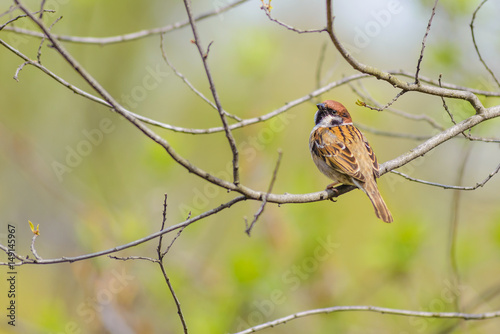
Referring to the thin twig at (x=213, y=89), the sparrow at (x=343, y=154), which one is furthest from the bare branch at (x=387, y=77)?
the sparrow at (x=343, y=154)

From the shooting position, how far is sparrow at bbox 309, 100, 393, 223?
4945 millimetres

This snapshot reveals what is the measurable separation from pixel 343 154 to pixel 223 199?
714cm

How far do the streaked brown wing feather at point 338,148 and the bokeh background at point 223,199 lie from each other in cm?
54

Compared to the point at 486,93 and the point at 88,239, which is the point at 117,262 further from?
the point at 486,93

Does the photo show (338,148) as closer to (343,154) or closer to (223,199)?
(343,154)

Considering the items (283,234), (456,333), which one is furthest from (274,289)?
(456,333)

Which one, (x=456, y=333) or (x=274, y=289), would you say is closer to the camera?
(x=456, y=333)

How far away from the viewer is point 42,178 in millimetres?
8625

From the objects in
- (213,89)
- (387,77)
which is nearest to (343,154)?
(387,77)

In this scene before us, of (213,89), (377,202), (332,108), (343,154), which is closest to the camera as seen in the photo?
(213,89)

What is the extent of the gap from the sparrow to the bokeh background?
46cm

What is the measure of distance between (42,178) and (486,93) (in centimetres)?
677

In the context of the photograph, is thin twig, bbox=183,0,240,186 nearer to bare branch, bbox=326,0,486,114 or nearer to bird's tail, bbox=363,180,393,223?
bare branch, bbox=326,0,486,114

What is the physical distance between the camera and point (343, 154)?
5.21m
